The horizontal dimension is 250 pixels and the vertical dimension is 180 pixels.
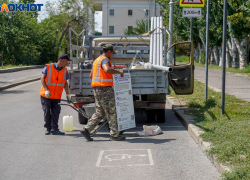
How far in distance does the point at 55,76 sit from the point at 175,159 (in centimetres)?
326

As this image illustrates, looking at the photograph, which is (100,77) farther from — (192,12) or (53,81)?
(192,12)

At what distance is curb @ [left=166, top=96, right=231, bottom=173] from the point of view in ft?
17.3

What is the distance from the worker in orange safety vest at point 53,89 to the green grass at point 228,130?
9.75ft

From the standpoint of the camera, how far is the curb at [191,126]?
17.3 ft

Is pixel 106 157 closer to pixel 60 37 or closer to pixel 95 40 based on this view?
pixel 95 40

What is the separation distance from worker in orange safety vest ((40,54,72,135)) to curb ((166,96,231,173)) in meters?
2.67

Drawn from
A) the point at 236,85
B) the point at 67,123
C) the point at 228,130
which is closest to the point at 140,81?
the point at 67,123

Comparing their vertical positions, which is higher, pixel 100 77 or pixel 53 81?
pixel 100 77

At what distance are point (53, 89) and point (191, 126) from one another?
294 cm

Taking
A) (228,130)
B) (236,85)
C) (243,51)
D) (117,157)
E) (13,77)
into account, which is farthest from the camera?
(243,51)

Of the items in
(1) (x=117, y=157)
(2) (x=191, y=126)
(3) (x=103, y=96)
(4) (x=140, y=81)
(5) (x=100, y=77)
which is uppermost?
(5) (x=100, y=77)

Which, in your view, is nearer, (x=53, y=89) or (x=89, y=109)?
(x=53, y=89)

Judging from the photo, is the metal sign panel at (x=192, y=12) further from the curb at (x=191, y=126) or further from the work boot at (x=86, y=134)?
the work boot at (x=86, y=134)

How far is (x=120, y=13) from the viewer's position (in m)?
74.4
